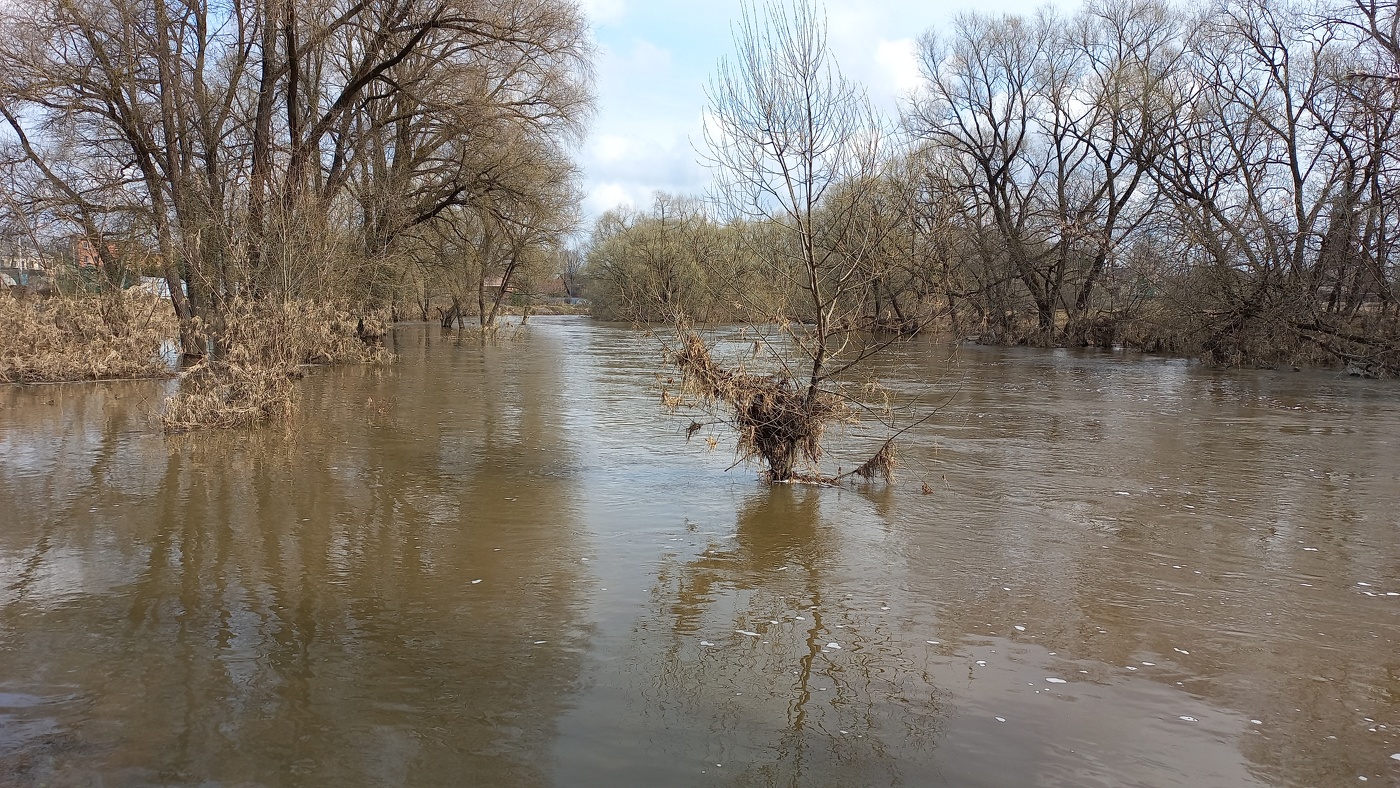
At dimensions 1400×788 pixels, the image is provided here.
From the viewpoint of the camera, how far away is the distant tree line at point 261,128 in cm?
1548

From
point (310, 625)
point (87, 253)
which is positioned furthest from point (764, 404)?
point (87, 253)

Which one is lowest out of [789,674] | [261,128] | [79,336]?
[789,674]

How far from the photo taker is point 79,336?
51.9 ft

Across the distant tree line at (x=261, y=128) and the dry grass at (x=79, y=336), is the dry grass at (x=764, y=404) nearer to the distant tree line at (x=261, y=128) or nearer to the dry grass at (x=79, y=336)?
the distant tree line at (x=261, y=128)

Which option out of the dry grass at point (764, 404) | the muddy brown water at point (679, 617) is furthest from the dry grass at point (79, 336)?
the dry grass at point (764, 404)

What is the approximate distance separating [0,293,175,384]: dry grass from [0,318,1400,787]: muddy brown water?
5858mm

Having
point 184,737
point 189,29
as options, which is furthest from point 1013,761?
point 189,29

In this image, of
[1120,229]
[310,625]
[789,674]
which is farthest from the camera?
[1120,229]

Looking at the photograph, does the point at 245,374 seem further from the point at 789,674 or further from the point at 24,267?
the point at 24,267

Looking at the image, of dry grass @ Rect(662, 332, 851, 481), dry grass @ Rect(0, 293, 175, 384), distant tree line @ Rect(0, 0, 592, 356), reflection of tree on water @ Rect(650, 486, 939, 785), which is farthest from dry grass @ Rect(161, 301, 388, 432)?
reflection of tree on water @ Rect(650, 486, 939, 785)

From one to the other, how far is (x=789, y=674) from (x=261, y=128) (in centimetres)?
1842

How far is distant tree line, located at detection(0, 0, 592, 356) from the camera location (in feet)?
50.8

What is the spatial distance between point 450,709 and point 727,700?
4.19 ft

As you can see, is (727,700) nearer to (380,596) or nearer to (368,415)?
(380,596)
